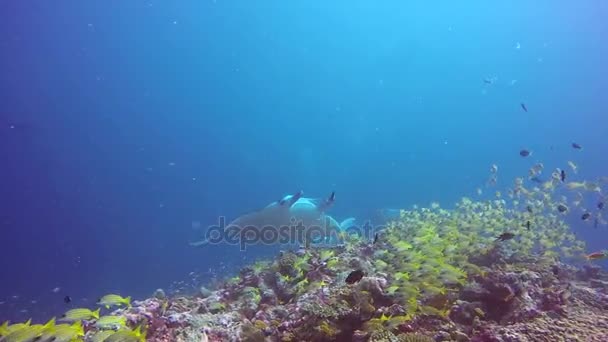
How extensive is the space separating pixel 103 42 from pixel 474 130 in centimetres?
8530

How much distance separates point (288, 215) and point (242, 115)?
77235 mm

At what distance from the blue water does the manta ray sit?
2179 centimetres

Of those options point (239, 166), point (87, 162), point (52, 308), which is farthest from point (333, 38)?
point (52, 308)

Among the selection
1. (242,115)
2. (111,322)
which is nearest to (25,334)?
(111,322)

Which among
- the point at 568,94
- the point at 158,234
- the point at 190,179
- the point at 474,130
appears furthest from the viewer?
the point at 474,130

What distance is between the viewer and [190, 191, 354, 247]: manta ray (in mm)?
11633

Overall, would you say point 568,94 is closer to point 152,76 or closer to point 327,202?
point 152,76

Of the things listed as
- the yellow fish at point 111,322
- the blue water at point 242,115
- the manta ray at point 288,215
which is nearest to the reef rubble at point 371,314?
the yellow fish at point 111,322

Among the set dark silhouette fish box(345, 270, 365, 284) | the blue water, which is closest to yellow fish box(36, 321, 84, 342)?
dark silhouette fish box(345, 270, 365, 284)

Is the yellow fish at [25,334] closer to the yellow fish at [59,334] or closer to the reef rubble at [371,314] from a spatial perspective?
the yellow fish at [59,334]

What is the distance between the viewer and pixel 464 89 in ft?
343

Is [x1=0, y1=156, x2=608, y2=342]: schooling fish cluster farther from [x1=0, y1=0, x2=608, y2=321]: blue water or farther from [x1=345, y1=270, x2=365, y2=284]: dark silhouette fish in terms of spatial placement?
[x1=0, y1=0, x2=608, y2=321]: blue water

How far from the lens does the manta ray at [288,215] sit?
458 inches

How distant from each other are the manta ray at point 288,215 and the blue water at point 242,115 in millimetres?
21794
